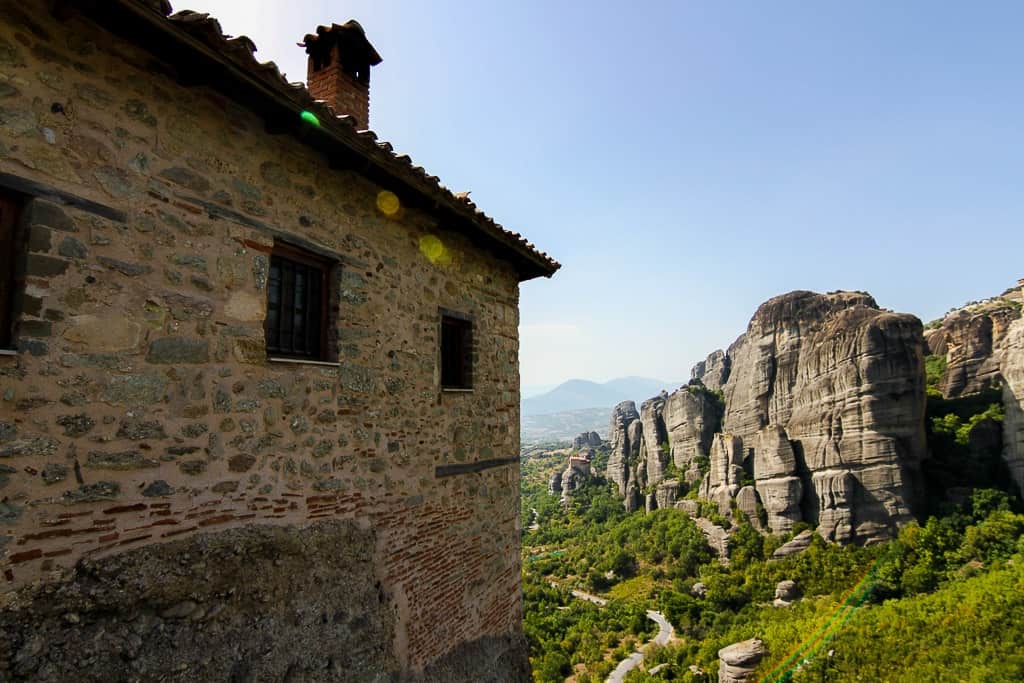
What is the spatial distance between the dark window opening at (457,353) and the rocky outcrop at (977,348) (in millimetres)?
50708

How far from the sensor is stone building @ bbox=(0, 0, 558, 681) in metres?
3.08

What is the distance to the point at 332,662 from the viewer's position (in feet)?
15.4

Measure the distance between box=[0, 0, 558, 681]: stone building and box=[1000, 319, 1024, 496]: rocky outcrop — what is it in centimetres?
4511

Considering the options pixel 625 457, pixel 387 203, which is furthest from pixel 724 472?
pixel 387 203

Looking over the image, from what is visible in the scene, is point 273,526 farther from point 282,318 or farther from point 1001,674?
point 1001,674

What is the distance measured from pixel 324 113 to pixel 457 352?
354cm

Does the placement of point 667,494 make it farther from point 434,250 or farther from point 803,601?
point 434,250

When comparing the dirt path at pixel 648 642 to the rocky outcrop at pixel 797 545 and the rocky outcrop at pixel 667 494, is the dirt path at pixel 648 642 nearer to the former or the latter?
the rocky outcrop at pixel 797 545

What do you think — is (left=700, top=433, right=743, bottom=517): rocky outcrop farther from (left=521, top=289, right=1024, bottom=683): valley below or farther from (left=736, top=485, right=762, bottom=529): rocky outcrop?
(left=736, top=485, right=762, bottom=529): rocky outcrop

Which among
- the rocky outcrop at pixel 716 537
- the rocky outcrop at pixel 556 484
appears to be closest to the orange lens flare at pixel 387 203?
the rocky outcrop at pixel 716 537

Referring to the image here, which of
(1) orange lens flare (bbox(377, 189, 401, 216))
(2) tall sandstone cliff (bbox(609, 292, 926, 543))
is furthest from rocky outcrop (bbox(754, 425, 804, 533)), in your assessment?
(1) orange lens flare (bbox(377, 189, 401, 216))

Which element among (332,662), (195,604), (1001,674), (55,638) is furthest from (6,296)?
(1001,674)

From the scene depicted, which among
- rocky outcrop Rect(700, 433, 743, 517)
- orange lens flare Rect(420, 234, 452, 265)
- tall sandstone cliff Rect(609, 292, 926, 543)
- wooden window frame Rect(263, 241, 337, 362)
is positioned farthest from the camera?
rocky outcrop Rect(700, 433, 743, 517)

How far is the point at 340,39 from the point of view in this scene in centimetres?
739
